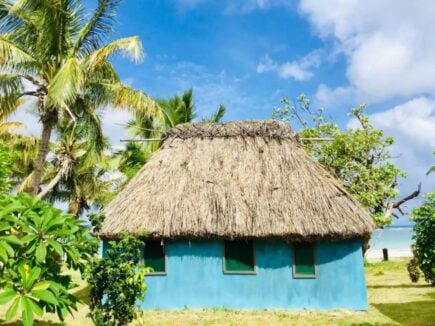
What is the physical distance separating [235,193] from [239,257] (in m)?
1.79

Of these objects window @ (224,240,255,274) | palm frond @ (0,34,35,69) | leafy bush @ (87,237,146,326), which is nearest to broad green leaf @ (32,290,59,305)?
leafy bush @ (87,237,146,326)

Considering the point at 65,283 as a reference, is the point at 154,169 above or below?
above

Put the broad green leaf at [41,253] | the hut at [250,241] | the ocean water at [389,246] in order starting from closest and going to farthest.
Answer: the broad green leaf at [41,253] < the hut at [250,241] < the ocean water at [389,246]

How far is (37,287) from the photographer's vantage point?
11.5 feet

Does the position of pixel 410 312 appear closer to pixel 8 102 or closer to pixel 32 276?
pixel 32 276

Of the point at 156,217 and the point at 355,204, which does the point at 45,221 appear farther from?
the point at 355,204

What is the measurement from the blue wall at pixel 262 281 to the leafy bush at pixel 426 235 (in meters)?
2.55

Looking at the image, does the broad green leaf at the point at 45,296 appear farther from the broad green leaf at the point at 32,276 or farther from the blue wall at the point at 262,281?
the blue wall at the point at 262,281

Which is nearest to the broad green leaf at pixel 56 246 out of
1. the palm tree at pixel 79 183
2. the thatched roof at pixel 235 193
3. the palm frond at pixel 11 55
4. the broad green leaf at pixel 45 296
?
the broad green leaf at pixel 45 296

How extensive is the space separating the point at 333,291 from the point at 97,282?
20.5ft

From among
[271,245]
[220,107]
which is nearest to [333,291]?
[271,245]

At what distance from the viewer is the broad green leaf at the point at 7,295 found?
10.9 ft

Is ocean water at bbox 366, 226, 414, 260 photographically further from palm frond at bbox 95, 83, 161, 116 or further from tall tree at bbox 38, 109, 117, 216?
tall tree at bbox 38, 109, 117, 216

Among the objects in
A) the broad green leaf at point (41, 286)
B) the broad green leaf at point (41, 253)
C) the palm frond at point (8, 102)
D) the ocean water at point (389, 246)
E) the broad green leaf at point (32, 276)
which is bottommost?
the ocean water at point (389, 246)
